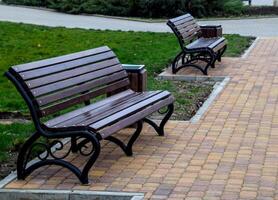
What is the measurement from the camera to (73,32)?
17172 millimetres

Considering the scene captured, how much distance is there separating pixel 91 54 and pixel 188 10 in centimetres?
1738

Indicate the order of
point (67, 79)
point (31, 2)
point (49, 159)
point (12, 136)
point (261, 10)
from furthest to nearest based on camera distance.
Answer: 1. point (31, 2)
2. point (261, 10)
3. point (12, 136)
4. point (67, 79)
5. point (49, 159)

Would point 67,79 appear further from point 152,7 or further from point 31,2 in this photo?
point 31,2

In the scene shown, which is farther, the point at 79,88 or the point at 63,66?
the point at 79,88

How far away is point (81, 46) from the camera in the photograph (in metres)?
14.4

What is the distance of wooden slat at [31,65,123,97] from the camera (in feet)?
19.4

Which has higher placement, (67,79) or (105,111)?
(67,79)

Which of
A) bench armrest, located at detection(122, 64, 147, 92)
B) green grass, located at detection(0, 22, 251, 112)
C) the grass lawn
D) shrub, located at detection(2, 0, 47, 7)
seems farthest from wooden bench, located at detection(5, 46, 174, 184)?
shrub, located at detection(2, 0, 47, 7)

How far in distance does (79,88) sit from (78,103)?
15cm

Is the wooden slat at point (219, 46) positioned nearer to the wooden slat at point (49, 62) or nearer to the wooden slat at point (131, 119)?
the wooden slat at point (131, 119)

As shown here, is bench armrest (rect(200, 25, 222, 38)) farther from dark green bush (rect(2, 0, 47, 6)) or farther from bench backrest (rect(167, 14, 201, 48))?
dark green bush (rect(2, 0, 47, 6))

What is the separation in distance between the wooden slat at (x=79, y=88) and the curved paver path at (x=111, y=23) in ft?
39.2

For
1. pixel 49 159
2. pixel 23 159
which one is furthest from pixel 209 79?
pixel 23 159

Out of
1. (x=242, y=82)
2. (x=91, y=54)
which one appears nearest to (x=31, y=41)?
(x=242, y=82)
